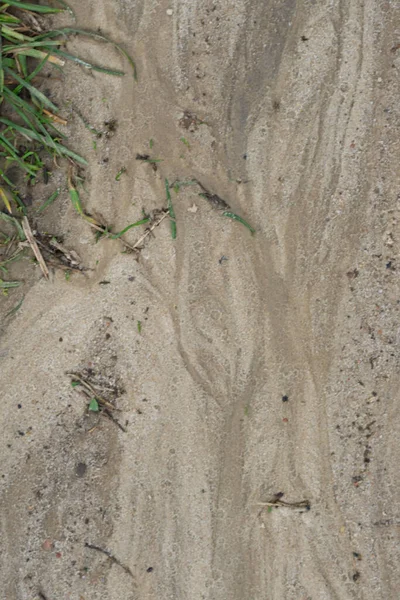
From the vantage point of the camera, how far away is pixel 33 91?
2.64 meters

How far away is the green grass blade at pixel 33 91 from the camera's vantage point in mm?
2605

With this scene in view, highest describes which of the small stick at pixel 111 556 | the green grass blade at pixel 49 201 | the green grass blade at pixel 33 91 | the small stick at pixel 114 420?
the green grass blade at pixel 33 91

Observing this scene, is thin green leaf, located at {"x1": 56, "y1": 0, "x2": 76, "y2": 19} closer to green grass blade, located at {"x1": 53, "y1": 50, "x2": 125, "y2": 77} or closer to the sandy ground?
the sandy ground

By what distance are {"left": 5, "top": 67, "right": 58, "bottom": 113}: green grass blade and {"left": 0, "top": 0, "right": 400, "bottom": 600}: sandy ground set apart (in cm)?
8

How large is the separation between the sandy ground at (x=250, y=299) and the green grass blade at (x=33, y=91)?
0.27 ft

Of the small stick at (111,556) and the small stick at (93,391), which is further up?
the small stick at (93,391)

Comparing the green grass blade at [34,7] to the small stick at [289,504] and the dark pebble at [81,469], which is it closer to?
the dark pebble at [81,469]

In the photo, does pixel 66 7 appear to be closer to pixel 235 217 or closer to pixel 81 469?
pixel 235 217

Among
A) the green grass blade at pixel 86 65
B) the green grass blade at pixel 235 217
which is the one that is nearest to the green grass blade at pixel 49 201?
the green grass blade at pixel 86 65

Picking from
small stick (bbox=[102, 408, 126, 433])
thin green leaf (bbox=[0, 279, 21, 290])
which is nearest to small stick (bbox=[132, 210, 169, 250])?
thin green leaf (bbox=[0, 279, 21, 290])

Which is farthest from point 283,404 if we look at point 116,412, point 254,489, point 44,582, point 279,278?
point 44,582

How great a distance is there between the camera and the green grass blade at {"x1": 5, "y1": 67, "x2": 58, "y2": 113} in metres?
2.61

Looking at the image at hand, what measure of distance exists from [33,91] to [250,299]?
1.55 meters

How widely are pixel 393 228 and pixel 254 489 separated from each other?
1.54 metres
